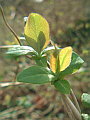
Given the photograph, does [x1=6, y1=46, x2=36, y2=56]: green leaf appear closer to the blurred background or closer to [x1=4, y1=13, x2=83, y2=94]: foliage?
[x1=4, y1=13, x2=83, y2=94]: foliage

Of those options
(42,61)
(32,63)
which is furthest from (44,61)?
(32,63)

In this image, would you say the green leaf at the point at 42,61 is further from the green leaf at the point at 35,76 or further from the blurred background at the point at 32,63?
the blurred background at the point at 32,63

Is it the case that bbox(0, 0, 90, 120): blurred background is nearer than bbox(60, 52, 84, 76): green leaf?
No

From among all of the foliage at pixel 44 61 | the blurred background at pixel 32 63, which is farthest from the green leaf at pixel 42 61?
the blurred background at pixel 32 63

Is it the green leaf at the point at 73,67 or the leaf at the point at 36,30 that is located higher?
the leaf at the point at 36,30

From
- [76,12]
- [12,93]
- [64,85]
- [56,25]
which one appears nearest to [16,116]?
[12,93]

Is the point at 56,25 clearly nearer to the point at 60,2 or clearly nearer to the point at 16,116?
the point at 60,2

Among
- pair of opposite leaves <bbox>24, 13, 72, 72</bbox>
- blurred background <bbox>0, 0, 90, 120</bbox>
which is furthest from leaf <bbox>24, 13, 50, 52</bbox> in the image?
blurred background <bbox>0, 0, 90, 120</bbox>
